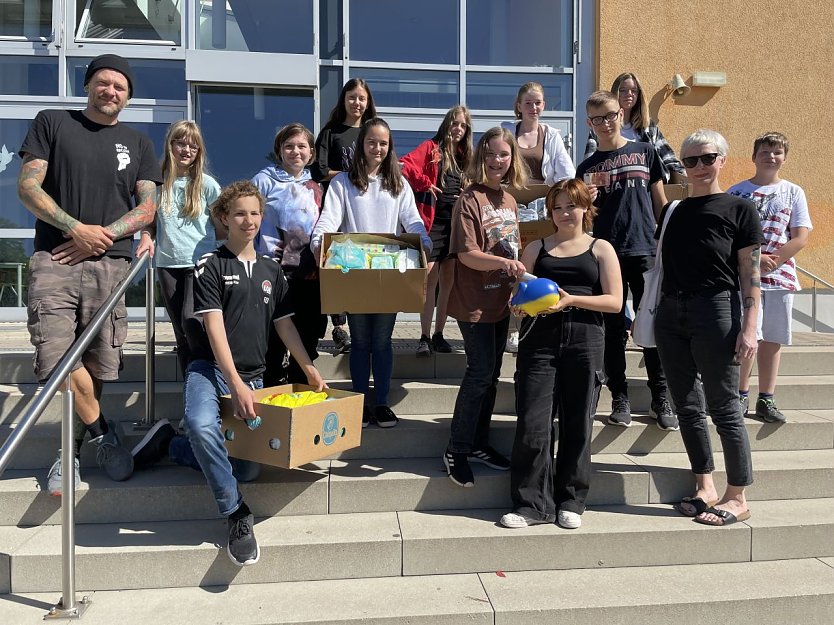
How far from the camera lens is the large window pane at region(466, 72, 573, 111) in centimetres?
788

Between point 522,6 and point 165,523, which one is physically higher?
point 522,6

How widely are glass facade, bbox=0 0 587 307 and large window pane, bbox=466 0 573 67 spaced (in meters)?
0.01

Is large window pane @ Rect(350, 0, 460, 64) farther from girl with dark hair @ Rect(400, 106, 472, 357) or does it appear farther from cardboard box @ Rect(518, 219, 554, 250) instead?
cardboard box @ Rect(518, 219, 554, 250)

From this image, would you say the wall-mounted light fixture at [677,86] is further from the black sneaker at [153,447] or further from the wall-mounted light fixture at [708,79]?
the black sneaker at [153,447]

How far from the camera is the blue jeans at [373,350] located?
12.2ft

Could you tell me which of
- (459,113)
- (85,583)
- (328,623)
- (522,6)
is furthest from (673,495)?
(522,6)

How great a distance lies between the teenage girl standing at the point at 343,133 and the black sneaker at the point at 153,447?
1.78m

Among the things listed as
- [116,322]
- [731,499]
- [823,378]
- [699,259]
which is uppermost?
[699,259]

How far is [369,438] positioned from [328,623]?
4.27 ft

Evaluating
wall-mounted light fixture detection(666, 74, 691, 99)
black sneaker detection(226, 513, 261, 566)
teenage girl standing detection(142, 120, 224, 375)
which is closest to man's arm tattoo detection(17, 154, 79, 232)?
teenage girl standing detection(142, 120, 224, 375)

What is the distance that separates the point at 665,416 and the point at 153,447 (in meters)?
3.00

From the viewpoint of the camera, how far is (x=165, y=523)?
10.7ft

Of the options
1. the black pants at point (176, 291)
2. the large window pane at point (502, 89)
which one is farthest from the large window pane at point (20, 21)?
the black pants at point (176, 291)

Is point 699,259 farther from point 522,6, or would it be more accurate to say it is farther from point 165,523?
point 522,6
